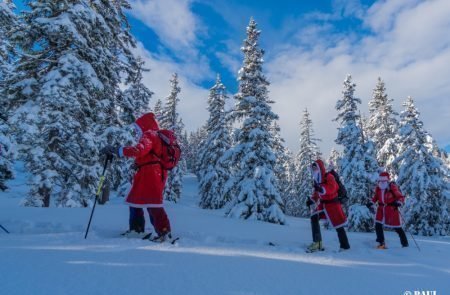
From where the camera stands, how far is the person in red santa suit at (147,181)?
5594 millimetres

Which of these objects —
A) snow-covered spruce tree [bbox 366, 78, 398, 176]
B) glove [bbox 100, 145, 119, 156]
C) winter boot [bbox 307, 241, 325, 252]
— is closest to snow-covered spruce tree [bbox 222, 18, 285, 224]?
winter boot [bbox 307, 241, 325, 252]

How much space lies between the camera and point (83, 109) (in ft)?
46.1

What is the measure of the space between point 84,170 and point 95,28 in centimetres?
636

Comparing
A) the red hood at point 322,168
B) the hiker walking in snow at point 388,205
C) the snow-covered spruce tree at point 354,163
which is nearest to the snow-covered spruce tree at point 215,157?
the snow-covered spruce tree at point 354,163

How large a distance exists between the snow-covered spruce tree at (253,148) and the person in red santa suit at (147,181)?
12.2 m

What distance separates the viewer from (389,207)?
29.6 ft

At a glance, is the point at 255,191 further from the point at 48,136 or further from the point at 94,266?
the point at 94,266

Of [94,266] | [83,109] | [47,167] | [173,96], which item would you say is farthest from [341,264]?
[173,96]

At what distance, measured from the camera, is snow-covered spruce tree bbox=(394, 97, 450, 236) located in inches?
920

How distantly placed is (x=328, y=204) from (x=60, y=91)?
10748 mm

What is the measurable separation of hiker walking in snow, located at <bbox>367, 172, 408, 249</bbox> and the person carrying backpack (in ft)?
20.2

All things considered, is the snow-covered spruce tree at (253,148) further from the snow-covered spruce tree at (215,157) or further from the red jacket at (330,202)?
the snow-covered spruce tree at (215,157)

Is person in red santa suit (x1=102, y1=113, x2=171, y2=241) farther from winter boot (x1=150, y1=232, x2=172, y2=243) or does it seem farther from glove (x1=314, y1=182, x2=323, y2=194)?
glove (x1=314, y1=182, x2=323, y2=194)

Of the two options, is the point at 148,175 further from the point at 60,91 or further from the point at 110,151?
the point at 60,91
